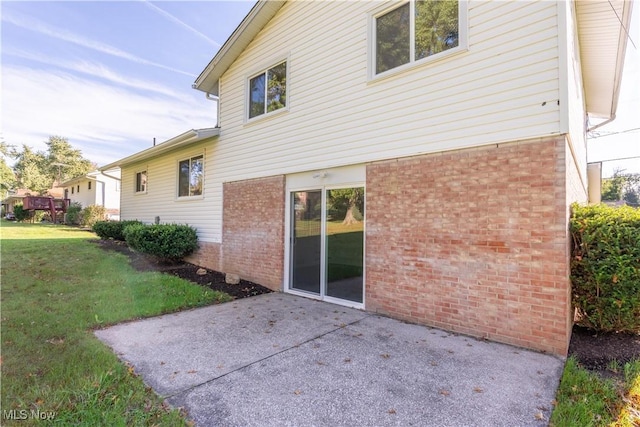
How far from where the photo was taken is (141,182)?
13367 millimetres

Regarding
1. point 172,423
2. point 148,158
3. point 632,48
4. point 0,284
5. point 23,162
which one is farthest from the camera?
point 23,162

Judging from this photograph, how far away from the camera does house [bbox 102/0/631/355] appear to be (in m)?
3.93

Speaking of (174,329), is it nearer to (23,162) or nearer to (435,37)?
(435,37)

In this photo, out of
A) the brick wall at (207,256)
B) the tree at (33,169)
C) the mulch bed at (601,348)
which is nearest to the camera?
the mulch bed at (601,348)

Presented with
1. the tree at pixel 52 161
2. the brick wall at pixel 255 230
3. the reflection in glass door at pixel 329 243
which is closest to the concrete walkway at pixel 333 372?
the reflection in glass door at pixel 329 243

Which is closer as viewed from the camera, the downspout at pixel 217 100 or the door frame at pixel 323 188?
the door frame at pixel 323 188

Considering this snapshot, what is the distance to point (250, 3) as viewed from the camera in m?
7.85

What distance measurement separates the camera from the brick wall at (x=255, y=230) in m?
7.18

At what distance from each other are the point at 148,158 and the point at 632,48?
15.2 meters

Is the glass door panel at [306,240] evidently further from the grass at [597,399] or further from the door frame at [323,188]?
the grass at [597,399]

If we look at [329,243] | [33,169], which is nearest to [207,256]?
[329,243]

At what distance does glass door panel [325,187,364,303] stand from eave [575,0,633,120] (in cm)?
561

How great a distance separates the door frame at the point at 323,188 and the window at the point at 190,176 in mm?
4209

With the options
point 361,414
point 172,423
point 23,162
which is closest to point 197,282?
point 172,423
